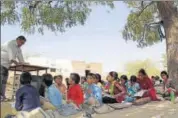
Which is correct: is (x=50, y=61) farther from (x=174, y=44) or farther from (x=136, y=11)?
(x=174, y=44)

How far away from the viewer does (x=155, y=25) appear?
11055 mm

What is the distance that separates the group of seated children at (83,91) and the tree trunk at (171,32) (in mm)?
585

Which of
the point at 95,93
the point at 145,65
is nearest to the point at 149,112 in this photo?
Result: the point at 95,93

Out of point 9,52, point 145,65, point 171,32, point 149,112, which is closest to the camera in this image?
point 9,52

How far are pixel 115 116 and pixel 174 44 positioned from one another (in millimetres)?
3616

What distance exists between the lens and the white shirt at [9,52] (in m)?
6.64

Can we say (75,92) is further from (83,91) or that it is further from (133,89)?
(133,89)

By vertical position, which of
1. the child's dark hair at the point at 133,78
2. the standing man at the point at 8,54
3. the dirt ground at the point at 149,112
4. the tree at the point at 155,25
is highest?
the tree at the point at 155,25

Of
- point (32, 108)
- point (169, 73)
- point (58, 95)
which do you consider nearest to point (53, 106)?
point (58, 95)

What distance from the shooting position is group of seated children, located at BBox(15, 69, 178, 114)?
519 cm

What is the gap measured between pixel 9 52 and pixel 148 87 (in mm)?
3231

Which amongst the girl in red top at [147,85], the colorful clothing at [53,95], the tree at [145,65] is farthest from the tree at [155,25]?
the tree at [145,65]

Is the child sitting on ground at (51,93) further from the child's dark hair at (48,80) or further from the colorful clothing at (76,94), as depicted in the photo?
the colorful clothing at (76,94)

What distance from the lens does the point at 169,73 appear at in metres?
9.69
